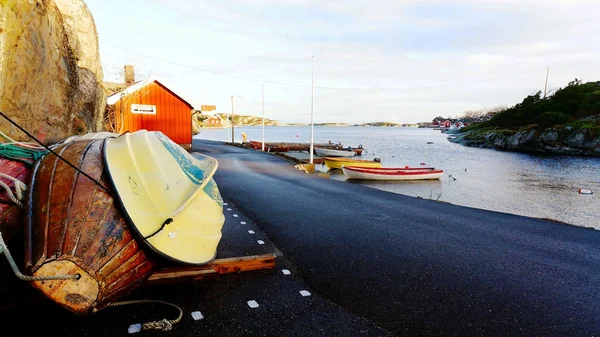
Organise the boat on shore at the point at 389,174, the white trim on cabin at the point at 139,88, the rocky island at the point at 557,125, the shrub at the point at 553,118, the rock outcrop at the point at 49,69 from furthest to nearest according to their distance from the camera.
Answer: the shrub at the point at 553,118 → the rocky island at the point at 557,125 → the boat on shore at the point at 389,174 → the white trim on cabin at the point at 139,88 → the rock outcrop at the point at 49,69

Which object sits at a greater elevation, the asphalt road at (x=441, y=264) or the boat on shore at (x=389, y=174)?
the asphalt road at (x=441, y=264)

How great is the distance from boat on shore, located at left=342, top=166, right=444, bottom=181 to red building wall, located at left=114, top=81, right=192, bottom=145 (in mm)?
12896

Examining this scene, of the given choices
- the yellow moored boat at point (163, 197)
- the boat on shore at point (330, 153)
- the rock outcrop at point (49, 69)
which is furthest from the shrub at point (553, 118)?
the yellow moored boat at point (163, 197)

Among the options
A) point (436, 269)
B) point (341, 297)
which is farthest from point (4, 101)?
point (436, 269)

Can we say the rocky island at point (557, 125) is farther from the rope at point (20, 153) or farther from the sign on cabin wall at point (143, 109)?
the rope at point (20, 153)

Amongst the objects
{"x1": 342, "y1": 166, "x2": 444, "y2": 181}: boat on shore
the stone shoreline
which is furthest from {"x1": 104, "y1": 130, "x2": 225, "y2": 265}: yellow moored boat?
the stone shoreline

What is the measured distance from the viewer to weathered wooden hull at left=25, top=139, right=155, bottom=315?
2.72 metres

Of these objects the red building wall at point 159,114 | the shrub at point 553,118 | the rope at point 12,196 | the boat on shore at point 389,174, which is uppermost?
the shrub at point 553,118

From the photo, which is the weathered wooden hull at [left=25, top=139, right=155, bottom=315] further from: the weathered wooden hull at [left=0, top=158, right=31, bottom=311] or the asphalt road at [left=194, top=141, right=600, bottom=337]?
the asphalt road at [left=194, top=141, right=600, bottom=337]

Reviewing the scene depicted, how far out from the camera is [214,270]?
4.32 m

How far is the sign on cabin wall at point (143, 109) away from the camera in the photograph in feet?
71.3

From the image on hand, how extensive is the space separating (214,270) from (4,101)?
616 centimetres

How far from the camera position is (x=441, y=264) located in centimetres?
540

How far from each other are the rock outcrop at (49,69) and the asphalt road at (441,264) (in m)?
5.57
